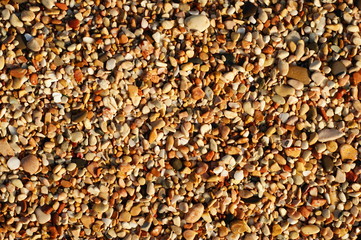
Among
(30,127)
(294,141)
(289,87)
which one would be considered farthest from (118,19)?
(294,141)

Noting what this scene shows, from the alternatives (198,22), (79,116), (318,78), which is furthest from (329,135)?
(79,116)

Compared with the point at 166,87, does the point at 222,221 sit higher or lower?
lower

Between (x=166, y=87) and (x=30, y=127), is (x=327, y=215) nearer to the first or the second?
(x=166, y=87)

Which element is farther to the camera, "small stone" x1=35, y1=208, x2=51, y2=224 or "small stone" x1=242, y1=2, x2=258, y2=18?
"small stone" x1=242, y1=2, x2=258, y2=18

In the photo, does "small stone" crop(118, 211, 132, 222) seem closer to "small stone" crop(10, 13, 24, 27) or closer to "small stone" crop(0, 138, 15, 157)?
"small stone" crop(0, 138, 15, 157)

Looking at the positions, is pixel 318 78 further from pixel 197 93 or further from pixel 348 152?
pixel 197 93

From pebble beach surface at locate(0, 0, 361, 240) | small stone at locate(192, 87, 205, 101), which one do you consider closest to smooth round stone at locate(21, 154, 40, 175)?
pebble beach surface at locate(0, 0, 361, 240)
